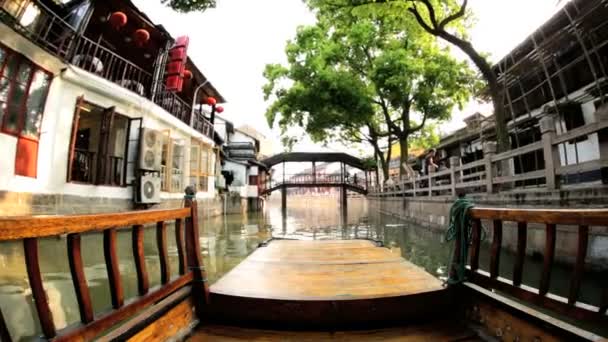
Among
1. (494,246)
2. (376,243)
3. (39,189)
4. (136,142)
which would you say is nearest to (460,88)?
(376,243)

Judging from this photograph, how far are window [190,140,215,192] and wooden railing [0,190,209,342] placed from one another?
39.2 ft

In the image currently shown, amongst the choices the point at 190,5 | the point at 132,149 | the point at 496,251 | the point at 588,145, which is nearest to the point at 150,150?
the point at 132,149

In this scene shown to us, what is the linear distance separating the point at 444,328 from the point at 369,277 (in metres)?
0.91

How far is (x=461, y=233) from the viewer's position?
2645 mm

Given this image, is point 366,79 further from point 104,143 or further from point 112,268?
point 112,268

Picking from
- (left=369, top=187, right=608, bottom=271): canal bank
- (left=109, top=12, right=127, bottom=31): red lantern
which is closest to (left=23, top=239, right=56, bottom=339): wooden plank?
(left=369, top=187, right=608, bottom=271): canal bank

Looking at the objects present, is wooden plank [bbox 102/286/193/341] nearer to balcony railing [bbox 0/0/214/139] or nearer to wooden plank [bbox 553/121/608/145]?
wooden plank [bbox 553/121/608/145]

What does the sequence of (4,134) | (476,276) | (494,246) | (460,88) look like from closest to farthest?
(494,246) < (476,276) < (4,134) < (460,88)

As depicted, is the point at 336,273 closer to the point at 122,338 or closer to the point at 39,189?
the point at 122,338

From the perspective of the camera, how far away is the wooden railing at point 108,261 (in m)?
1.37

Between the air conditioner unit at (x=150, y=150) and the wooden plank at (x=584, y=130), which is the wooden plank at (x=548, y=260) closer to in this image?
the wooden plank at (x=584, y=130)

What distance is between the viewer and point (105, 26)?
404 inches

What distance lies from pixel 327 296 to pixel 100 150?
8.85 meters

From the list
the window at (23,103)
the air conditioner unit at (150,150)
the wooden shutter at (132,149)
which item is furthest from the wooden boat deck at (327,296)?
the wooden shutter at (132,149)
